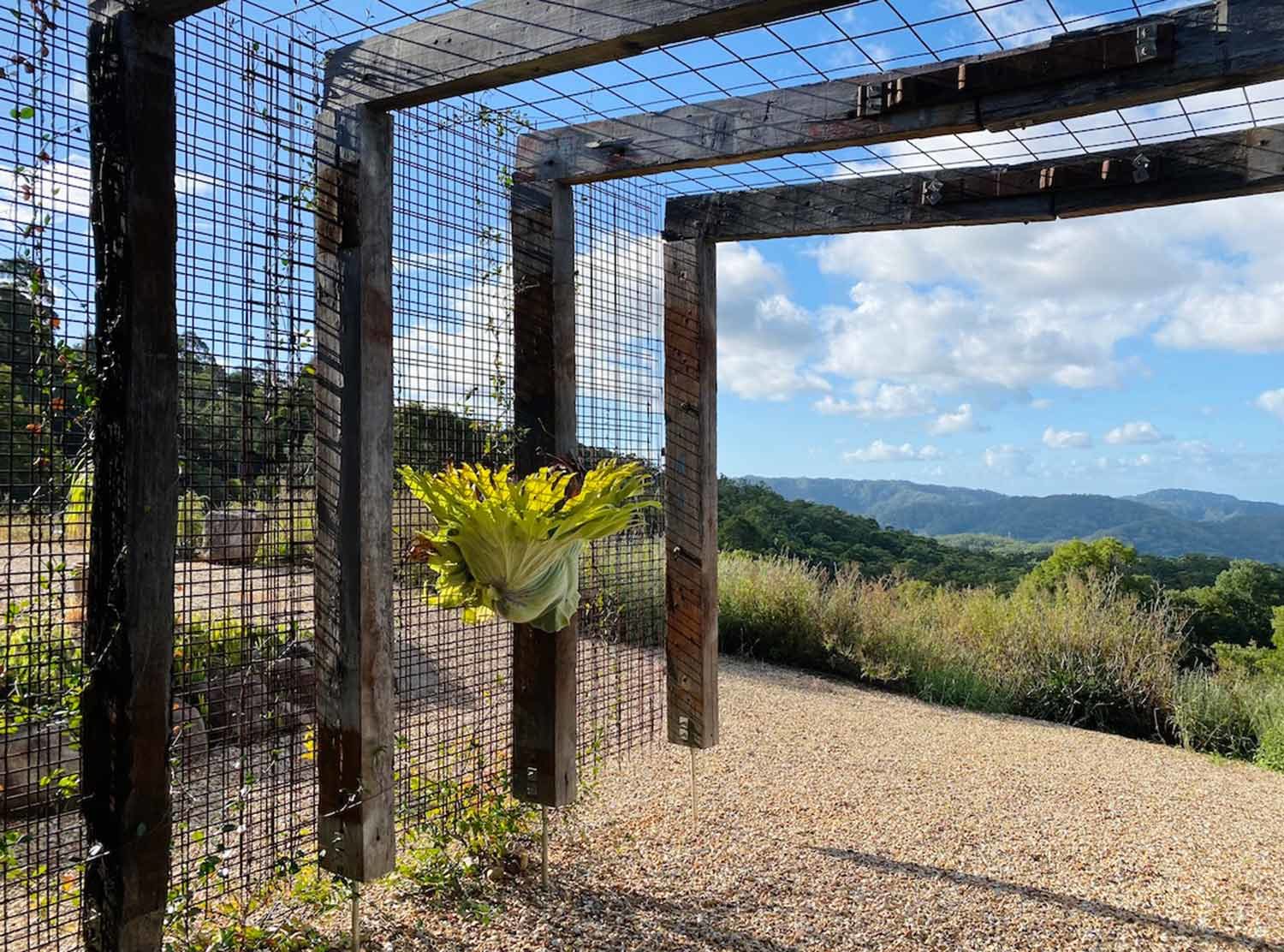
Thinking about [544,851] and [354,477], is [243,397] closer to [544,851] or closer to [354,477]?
Result: [354,477]

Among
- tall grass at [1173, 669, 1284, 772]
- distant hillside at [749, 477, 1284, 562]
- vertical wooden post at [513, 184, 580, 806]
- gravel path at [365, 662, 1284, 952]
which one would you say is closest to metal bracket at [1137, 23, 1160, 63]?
vertical wooden post at [513, 184, 580, 806]

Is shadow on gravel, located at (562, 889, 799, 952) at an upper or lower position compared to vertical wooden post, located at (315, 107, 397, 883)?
lower

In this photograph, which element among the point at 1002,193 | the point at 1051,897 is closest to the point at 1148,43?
the point at 1002,193

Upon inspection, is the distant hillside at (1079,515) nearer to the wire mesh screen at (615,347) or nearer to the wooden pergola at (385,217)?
the wire mesh screen at (615,347)

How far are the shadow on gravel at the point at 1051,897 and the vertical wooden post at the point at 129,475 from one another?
2750mm

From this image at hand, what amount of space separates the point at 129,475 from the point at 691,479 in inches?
98.1

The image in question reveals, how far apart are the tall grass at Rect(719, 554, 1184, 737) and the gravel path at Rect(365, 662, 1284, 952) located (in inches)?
63.2

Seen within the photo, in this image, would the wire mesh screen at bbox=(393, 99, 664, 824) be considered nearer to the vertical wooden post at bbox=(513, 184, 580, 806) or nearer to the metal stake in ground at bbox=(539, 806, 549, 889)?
the vertical wooden post at bbox=(513, 184, 580, 806)

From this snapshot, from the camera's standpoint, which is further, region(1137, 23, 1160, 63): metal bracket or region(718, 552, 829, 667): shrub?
region(718, 552, 829, 667): shrub

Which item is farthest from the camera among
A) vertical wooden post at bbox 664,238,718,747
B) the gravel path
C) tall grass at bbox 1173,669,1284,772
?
tall grass at bbox 1173,669,1284,772

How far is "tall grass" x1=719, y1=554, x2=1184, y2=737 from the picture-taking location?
752 centimetres

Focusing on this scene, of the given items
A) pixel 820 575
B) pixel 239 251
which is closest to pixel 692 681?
pixel 239 251

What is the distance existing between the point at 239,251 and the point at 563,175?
4.27ft

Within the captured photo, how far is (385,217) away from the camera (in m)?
2.48
